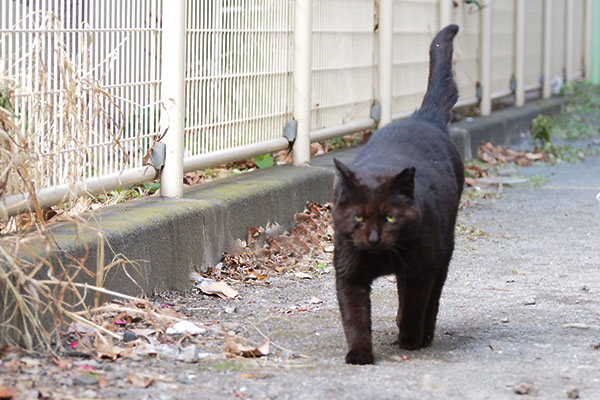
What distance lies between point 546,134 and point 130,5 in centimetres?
720

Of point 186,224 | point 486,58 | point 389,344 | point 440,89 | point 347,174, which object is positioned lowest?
point 389,344

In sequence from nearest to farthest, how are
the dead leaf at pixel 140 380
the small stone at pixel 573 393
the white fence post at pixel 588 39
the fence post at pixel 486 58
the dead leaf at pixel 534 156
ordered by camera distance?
the dead leaf at pixel 140 380, the small stone at pixel 573 393, the dead leaf at pixel 534 156, the fence post at pixel 486 58, the white fence post at pixel 588 39

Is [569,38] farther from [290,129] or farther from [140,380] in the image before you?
[140,380]

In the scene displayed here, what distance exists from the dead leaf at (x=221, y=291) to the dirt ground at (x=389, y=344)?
46 millimetres

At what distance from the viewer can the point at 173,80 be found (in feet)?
17.7

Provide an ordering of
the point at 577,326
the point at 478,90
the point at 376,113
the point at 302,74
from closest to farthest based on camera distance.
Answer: the point at 577,326
the point at 302,74
the point at 376,113
the point at 478,90

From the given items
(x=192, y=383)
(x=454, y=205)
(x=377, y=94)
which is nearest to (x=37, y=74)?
(x=192, y=383)

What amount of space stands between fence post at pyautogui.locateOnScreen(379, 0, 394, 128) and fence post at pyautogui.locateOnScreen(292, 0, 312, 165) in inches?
64.8

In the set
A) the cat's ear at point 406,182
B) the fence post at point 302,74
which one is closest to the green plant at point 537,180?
the fence post at point 302,74

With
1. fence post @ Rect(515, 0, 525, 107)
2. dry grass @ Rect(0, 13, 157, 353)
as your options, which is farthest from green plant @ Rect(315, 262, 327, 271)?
fence post @ Rect(515, 0, 525, 107)

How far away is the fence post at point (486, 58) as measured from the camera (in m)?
11.3

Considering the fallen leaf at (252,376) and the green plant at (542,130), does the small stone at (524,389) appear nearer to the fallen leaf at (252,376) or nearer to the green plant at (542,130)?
the fallen leaf at (252,376)

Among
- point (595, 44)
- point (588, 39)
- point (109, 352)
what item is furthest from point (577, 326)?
point (595, 44)

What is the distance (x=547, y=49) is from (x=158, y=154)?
394 inches
